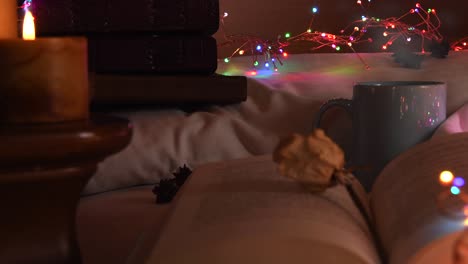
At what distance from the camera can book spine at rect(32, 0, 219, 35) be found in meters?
1.12

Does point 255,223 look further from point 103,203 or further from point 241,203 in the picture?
point 103,203

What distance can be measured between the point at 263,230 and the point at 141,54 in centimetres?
70

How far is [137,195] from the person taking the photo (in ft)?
3.09

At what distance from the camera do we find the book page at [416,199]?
0.48 meters

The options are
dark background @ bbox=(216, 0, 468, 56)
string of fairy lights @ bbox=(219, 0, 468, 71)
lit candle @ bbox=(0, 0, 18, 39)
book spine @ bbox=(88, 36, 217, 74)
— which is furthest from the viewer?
dark background @ bbox=(216, 0, 468, 56)

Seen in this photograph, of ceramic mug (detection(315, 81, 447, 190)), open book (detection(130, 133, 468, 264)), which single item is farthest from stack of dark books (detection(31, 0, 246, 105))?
open book (detection(130, 133, 468, 264))

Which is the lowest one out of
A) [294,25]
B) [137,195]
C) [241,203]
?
[137,195]

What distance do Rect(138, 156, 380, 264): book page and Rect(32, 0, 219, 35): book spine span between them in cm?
59

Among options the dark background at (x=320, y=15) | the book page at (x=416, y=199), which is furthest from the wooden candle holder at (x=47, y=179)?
the dark background at (x=320, y=15)

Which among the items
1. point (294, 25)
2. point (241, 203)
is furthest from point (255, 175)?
→ point (294, 25)

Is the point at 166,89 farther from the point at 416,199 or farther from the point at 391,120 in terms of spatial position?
the point at 416,199

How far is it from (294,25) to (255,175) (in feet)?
3.49

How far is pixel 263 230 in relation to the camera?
486 mm

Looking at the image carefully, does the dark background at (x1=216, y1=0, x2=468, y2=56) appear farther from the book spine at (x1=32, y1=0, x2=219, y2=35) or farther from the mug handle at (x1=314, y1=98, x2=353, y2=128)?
the mug handle at (x1=314, y1=98, x2=353, y2=128)
